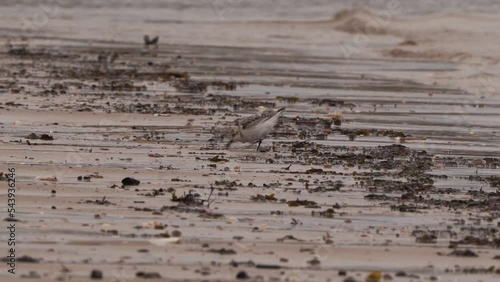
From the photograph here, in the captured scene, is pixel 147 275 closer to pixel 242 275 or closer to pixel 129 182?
pixel 242 275

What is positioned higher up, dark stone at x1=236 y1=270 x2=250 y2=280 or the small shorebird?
the small shorebird

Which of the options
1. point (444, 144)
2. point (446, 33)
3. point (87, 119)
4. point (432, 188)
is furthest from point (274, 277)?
point (446, 33)

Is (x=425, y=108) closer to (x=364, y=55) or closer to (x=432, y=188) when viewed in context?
(x=432, y=188)

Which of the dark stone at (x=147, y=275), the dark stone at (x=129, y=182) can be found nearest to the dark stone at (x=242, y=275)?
the dark stone at (x=147, y=275)

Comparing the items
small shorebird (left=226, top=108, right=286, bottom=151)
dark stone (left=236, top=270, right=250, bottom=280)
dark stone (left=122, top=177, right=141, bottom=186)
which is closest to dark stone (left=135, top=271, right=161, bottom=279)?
dark stone (left=236, top=270, right=250, bottom=280)

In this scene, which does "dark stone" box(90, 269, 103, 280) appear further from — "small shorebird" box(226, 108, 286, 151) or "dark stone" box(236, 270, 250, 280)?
"small shorebird" box(226, 108, 286, 151)

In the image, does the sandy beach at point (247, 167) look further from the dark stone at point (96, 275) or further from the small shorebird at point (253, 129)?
the small shorebird at point (253, 129)

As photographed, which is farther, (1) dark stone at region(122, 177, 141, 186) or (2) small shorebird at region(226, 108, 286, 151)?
(2) small shorebird at region(226, 108, 286, 151)

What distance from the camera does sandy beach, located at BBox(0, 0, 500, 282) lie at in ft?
25.3

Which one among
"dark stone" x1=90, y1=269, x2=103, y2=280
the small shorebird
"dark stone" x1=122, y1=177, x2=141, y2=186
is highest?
the small shorebird

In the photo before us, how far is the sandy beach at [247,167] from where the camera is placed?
772cm

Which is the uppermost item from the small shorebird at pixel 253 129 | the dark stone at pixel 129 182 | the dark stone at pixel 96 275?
the small shorebird at pixel 253 129

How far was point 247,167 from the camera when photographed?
11.4m

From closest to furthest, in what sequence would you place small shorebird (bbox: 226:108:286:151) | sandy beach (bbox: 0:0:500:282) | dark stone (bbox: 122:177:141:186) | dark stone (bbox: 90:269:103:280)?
dark stone (bbox: 90:269:103:280)
sandy beach (bbox: 0:0:500:282)
dark stone (bbox: 122:177:141:186)
small shorebird (bbox: 226:108:286:151)
